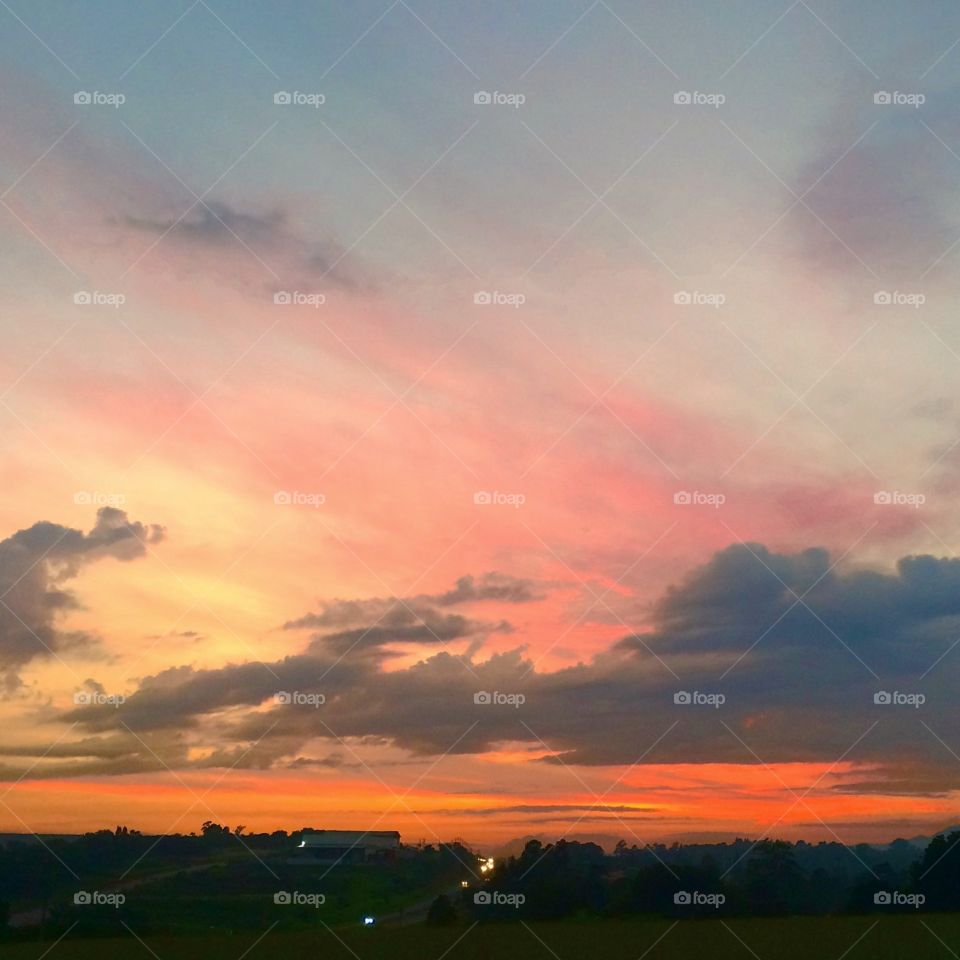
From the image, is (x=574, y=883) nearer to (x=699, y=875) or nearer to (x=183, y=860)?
(x=699, y=875)

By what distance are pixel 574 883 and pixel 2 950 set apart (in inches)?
550

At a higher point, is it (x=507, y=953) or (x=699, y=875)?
(x=699, y=875)

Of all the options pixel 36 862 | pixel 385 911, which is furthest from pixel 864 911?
pixel 36 862

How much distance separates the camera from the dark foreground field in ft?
94.9

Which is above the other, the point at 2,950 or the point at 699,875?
the point at 699,875

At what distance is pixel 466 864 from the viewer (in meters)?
30.8

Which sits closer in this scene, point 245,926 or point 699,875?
point 245,926

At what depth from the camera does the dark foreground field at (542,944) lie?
2892 cm

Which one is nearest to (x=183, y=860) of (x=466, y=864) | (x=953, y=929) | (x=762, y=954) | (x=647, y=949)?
(x=466, y=864)

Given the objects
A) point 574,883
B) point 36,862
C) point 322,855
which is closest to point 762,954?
point 574,883

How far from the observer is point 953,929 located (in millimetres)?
30359

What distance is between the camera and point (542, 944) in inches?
1149

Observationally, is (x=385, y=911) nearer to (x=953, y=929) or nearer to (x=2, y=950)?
(x=2, y=950)

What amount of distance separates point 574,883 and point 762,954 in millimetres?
4836
